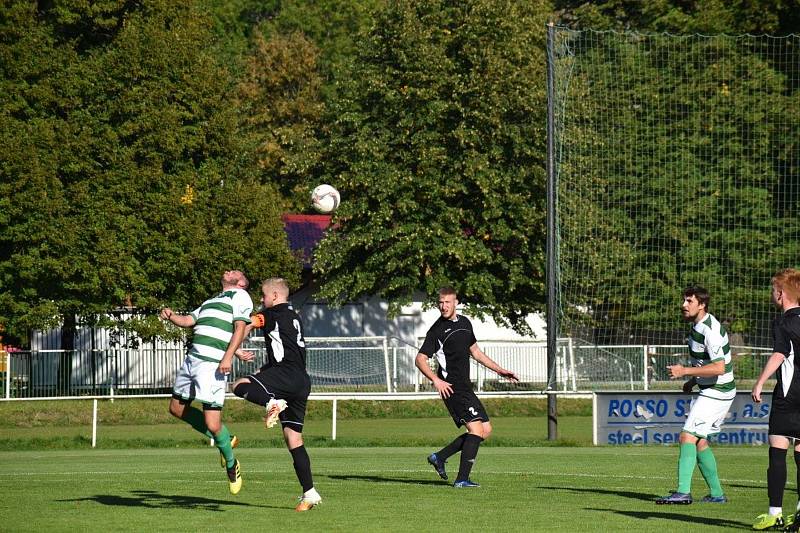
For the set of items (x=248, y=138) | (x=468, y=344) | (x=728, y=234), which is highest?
(x=248, y=138)

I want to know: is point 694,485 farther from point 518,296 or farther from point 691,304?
point 518,296

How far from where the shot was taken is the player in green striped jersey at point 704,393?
39.8 feet

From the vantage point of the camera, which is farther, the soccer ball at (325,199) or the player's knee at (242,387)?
the soccer ball at (325,199)

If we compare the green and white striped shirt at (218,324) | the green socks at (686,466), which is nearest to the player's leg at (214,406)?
the green and white striped shirt at (218,324)

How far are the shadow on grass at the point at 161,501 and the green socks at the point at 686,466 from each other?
398 centimetres

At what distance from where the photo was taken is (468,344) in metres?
14.1

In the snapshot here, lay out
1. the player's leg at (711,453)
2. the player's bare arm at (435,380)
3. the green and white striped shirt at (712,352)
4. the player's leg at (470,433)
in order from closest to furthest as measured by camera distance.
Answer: the green and white striped shirt at (712,352)
the player's leg at (711,453)
the player's bare arm at (435,380)
the player's leg at (470,433)

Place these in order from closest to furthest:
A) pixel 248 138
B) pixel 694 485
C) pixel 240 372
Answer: pixel 694 485
pixel 240 372
pixel 248 138

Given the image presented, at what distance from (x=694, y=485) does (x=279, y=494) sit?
15.8 feet

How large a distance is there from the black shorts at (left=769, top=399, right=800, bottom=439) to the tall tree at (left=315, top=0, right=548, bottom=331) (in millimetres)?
25615

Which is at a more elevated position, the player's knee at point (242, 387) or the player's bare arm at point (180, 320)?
the player's bare arm at point (180, 320)

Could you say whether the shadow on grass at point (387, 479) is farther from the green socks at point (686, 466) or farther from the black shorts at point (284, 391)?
the green socks at point (686, 466)

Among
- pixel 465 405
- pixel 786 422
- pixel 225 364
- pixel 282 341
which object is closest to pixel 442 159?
pixel 465 405

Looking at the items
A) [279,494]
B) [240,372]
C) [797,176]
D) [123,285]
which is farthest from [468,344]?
[797,176]
